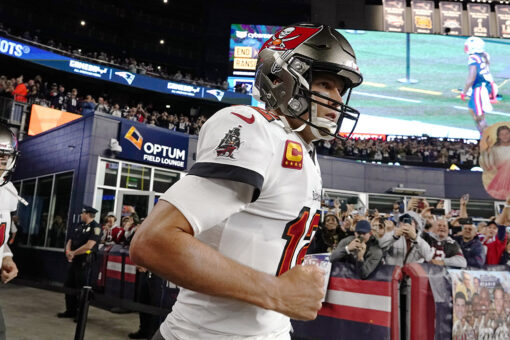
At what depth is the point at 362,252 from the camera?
4738 millimetres

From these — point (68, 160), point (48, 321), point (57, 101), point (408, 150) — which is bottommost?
point (48, 321)

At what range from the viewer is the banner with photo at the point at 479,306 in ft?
13.6

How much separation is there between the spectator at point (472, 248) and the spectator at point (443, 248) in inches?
17.7

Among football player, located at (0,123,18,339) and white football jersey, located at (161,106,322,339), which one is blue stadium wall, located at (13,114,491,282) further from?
white football jersey, located at (161,106,322,339)

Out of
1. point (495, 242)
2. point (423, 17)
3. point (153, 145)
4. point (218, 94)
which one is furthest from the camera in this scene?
point (218, 94)

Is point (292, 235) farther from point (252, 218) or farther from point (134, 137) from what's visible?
point (134, 137)

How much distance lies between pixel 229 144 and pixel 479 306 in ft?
14.0

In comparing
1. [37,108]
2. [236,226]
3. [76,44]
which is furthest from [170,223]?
[76,44]

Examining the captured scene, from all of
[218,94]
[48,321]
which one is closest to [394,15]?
[218,94]

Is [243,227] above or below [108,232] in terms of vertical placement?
above

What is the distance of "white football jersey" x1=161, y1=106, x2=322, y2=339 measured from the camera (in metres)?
1.16

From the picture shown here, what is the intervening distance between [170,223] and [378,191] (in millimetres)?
21226

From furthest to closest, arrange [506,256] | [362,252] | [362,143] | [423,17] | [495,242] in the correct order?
1. [423,17]
2. [362,143]
3. [495,242]
4. [506,256]
5. [362,252]

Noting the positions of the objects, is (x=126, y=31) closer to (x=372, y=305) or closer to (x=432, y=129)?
(x=432, y=129)
